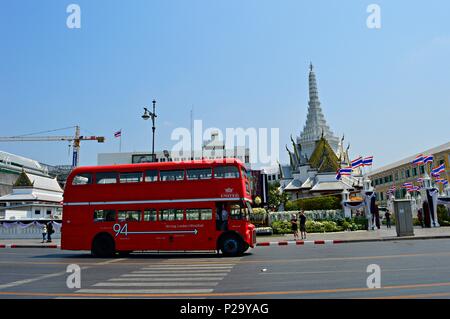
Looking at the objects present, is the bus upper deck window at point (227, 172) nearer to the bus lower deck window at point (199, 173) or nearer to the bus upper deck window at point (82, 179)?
the bus lower deck window at point (199, 173)

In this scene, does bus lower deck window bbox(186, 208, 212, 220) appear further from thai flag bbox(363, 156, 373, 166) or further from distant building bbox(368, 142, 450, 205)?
distant building bbox(368, 142, 450, 205)

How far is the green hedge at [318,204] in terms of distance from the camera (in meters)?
42.8

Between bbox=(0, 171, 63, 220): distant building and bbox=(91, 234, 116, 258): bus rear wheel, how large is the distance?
3149cm

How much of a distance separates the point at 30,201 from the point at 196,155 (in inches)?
1826

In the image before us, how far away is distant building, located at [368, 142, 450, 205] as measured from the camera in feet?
197

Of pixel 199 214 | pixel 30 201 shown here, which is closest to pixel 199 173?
pixel 199 214

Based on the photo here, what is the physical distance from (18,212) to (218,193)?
3855cm

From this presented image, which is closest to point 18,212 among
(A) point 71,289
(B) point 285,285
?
(A) point 71,289

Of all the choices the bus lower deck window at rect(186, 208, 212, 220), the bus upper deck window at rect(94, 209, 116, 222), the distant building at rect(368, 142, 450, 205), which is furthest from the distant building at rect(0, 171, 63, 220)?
the distant building at rect(368, 142, 450, 205)

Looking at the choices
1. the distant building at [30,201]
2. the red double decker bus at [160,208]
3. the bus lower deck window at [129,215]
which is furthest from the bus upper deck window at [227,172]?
the distant building at [30,201]

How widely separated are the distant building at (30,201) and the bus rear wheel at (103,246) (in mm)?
31488

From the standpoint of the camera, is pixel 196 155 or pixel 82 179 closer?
pixel 82 179

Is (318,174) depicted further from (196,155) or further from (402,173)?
(196,155)

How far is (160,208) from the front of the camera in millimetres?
17359
